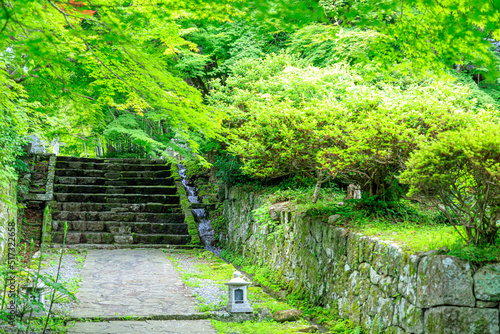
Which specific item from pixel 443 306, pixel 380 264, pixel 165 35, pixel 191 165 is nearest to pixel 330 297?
pixel 380 264

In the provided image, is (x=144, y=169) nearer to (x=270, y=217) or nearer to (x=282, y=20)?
(x=270, y=217)

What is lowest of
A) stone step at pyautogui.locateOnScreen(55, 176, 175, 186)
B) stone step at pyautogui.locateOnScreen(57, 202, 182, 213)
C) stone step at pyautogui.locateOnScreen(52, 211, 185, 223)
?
stone step at pyautogui.locateOnScreen(52, 211, 185, 223)

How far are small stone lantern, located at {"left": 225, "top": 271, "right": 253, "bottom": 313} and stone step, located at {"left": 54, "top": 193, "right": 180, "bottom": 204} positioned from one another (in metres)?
8.08

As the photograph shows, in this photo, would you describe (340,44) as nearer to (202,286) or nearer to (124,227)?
(202,286)

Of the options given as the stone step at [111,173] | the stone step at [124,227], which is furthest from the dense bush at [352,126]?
the stone step at [111,173]

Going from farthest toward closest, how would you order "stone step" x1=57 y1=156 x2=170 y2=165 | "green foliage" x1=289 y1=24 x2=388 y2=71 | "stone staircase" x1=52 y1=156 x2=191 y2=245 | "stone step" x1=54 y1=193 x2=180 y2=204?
"stone step" x1=57 y1=156 x2=170 y2=165
"stone step" x1=54 y1=193 x2=180 y2=204
"stone staircase" x1=52 y1=156 x2=191 y2=245
"green foliage" x1=289 y1=24 x2=388 y2=71

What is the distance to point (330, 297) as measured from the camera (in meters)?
6.46

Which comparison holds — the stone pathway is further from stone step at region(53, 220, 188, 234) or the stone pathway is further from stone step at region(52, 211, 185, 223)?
stone step at region(52, 211, 185, 223)

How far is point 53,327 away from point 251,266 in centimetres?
532

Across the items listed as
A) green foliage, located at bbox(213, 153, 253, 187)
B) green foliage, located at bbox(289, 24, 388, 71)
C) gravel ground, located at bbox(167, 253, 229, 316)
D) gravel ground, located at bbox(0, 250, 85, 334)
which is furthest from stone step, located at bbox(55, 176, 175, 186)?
green foliage, located at bbox(289, 24, 388, 71)

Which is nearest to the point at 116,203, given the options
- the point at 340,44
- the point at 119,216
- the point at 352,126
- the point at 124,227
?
the point at 119,216

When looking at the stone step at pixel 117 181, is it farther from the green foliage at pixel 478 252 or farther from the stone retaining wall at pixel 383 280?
the green foliage at pixel 478 252

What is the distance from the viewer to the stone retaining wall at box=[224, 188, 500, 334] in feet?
13.5

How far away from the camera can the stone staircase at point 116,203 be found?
477 inches
